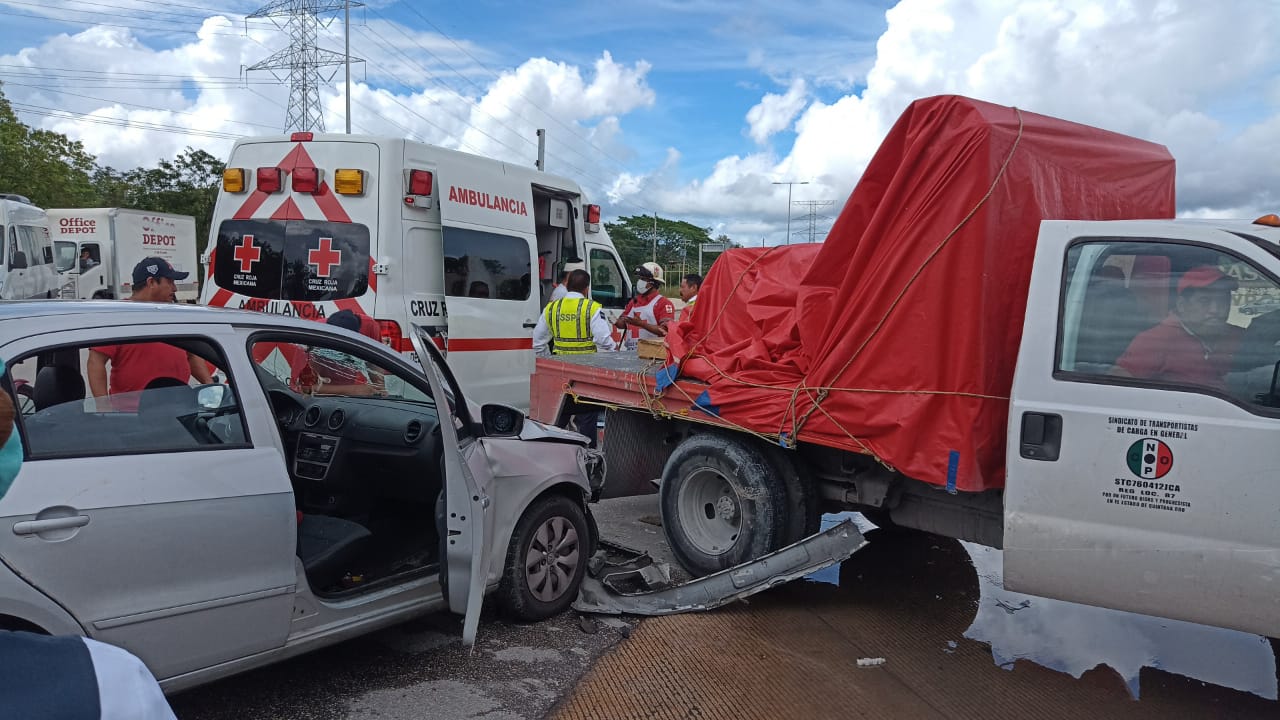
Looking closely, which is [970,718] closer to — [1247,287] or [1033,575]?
[1033,575]

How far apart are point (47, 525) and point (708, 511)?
360cm

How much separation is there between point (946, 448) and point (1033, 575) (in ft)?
2.07

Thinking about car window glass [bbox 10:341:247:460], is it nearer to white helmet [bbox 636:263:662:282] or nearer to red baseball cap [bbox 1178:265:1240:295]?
red baseball cap [bbox 1178:265:1240:295]

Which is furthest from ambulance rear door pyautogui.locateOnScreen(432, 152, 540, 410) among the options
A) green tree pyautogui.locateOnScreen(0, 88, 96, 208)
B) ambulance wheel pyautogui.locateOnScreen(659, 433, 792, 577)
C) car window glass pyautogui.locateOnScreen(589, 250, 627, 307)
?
green tree pyautogui.locateOnScreen(0, 88, 96, 208)

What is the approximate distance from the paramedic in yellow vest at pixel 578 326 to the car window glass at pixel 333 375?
118 inches

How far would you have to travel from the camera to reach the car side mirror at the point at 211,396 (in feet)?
11.0

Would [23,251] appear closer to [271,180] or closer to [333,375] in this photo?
[271,180]

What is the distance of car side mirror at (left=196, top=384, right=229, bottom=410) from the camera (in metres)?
3.36

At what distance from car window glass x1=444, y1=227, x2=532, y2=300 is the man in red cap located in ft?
18.1

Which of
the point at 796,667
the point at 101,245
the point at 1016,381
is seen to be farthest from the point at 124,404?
the point at 101,245

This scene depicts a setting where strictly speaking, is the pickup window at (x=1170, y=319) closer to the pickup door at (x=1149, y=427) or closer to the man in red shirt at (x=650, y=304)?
the pickup door at (x=1149, y=427)

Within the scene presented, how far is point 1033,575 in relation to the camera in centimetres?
380

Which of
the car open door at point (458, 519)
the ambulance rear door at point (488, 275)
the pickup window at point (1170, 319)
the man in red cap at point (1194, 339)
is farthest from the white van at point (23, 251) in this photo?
the man in red cap at point (1194, 339)

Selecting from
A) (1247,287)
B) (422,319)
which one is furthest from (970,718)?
(422,319)
